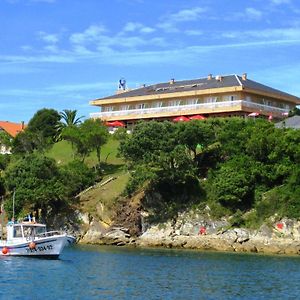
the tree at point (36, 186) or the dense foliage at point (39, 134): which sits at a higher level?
the dense foliage at point (39, 134)

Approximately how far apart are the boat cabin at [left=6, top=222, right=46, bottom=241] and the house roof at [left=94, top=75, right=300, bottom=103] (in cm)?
5258

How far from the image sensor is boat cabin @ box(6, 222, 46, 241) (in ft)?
190

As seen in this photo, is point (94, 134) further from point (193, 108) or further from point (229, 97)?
point (229, 97)

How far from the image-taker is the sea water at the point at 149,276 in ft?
119

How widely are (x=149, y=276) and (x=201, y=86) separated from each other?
67.5 meters

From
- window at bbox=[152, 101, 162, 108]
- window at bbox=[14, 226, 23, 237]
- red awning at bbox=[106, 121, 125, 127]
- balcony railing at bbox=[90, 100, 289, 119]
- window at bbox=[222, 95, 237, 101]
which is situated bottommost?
window at bbox=[14, 226, 23, 237]

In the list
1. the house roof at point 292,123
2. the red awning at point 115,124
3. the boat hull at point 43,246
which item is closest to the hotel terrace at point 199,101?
the red awning at point 115,124

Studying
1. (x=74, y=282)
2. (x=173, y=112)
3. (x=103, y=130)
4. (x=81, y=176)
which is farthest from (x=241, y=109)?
(x=74, y=282)

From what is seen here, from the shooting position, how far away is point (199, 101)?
106438 millimetres

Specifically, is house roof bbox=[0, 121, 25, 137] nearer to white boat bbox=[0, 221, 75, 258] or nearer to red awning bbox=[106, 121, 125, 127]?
red awning bbox=[106, 121, 125, 127]

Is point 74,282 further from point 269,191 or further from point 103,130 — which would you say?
point 103,130

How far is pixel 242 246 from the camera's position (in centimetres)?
7125

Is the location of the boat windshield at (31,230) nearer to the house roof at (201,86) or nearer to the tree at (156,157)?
the tree at (156,157)

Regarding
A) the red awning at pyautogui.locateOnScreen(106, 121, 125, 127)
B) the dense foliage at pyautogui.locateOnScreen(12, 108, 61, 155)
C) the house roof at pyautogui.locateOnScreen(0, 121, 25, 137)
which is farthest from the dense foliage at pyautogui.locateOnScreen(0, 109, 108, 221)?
the house roof at pyautogui.locateOnScreen(0, 121, 25, 137)
